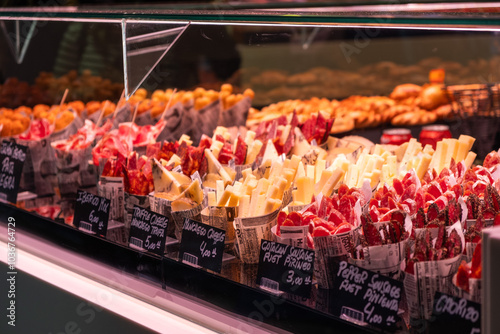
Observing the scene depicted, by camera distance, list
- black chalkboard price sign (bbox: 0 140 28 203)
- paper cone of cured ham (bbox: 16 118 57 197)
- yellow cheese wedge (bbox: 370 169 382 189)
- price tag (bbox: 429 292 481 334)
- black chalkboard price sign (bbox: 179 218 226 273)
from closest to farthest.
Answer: price tag (bbox: 429 292 481 334)
black chalkboard price sign (bbox: 179 218 226 273)
yellow cheese wedge (bbox: 370 169 382 189)
black chalkboard price sign (bbox: 0 140 28 203)
paper cone of cured ham (bbox: 16 118 57 197)

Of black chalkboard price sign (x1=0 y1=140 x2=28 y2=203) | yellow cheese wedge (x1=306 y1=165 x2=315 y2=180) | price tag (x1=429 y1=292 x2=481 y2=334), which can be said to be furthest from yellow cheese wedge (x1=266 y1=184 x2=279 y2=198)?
black chalkboard price sign (x1=0 y1=140 x2=28 y2=203)

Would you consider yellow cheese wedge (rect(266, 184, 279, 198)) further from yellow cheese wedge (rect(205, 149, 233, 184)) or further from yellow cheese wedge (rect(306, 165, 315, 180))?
yellow cheese wedge (rect(205, 149, 233, 184))

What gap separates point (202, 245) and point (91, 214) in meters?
0.54

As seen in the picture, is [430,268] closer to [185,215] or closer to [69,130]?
[185,215]

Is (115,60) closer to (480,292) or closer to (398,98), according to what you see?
(398,98)

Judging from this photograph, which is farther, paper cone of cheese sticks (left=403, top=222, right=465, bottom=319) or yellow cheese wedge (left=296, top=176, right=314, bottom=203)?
yellow cheese wedge (left=296, top=176, right=314, bottom=203)

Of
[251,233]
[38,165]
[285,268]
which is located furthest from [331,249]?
[38,165]

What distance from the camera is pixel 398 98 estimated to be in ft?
11.8

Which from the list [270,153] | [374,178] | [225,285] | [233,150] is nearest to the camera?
[225,285]

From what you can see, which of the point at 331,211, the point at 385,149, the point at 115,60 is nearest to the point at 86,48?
the point at 115,60

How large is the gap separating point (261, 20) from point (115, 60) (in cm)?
135

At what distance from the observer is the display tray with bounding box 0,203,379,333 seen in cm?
143

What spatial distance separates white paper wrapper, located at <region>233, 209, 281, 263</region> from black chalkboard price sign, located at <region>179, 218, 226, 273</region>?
0.08 meters

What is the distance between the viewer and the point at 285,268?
58.9 inches
